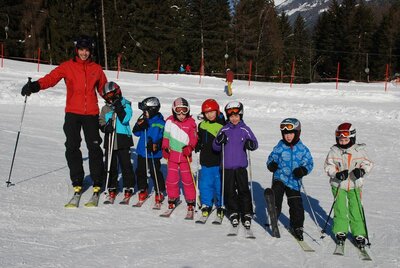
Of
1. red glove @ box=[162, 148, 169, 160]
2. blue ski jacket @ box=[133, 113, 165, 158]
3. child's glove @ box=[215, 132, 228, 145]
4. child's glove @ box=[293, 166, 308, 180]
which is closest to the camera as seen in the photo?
child's glove @ box=[293, 166, 308, 180]

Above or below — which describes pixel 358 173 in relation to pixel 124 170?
above

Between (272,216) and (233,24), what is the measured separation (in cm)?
4754

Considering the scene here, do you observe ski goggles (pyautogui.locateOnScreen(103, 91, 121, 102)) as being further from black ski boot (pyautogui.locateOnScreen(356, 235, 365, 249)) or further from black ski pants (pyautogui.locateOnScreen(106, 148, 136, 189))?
black ski boot (pyautogui.locateOnScreen(356, 235, 365, 249))

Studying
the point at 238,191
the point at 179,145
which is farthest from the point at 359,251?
the point at 179,145

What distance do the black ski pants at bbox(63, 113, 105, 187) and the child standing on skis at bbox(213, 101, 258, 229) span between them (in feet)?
5.58

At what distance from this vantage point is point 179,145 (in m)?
6.48

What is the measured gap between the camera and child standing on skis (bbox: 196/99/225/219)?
6.43 m

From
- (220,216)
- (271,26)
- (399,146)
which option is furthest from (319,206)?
(271,26)

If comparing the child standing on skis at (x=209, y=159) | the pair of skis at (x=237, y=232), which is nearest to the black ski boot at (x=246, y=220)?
the pair of skis at (x=237, y=232)

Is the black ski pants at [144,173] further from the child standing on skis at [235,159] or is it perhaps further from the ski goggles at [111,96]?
the child standing on skis at [235,159]

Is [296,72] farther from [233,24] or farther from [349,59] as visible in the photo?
[233,24]

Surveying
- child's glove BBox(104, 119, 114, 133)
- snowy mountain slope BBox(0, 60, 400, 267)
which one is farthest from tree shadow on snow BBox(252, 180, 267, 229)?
child's glove BBox(104, 119, 114, 133)

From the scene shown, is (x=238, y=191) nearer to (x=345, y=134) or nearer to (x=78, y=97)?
(x=345, y=134)

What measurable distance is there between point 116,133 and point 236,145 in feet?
6.14
